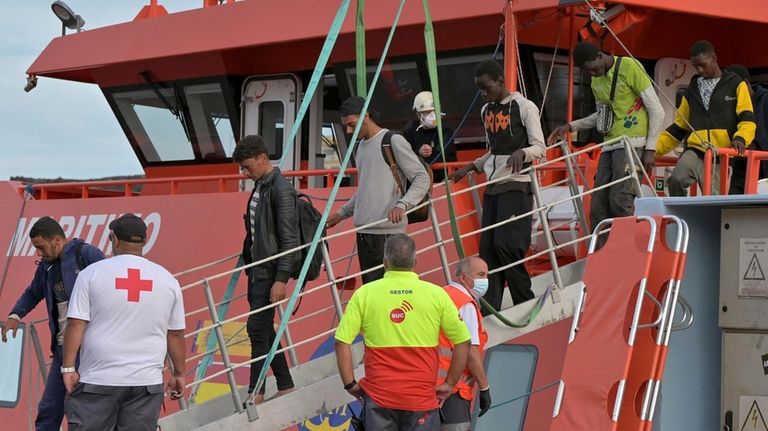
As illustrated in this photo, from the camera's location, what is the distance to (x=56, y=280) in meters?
7.39

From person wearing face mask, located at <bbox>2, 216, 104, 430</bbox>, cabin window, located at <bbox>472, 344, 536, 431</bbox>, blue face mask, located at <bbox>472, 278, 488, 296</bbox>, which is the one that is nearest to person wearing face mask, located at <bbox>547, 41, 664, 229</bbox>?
cabin window, located at <bbox>472, 344, 536, 431</bbox>

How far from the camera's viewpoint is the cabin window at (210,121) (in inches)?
504

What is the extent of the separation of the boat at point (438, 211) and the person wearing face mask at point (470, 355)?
42cm

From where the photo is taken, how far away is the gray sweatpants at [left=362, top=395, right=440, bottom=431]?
589cm

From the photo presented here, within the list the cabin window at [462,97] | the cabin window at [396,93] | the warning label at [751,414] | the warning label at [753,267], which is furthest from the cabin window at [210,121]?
the warning label at [751,414]

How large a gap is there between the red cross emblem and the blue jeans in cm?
151

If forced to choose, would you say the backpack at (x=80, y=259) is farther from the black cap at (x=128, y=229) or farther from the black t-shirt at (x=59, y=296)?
the black cap at (x=128, y=229)

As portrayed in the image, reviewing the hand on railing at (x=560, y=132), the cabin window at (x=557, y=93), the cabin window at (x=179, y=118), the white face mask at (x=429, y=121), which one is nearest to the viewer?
the hand on railing at (x=560, y=132)

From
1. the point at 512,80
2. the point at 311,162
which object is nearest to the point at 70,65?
the point at 311,162

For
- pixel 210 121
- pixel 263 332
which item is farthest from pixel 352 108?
pixel 210 121

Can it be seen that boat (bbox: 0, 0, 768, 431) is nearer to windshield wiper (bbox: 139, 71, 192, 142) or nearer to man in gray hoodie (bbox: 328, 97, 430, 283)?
windshield wiper (bbox: 139, 71, 192, 142)

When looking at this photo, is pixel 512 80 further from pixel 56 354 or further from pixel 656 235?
pixel 56 354

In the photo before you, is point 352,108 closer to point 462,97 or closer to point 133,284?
point 133,284

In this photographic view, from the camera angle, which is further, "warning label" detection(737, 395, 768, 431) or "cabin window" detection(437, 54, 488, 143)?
"cabin window" detection(437, 54, 488, 143)
